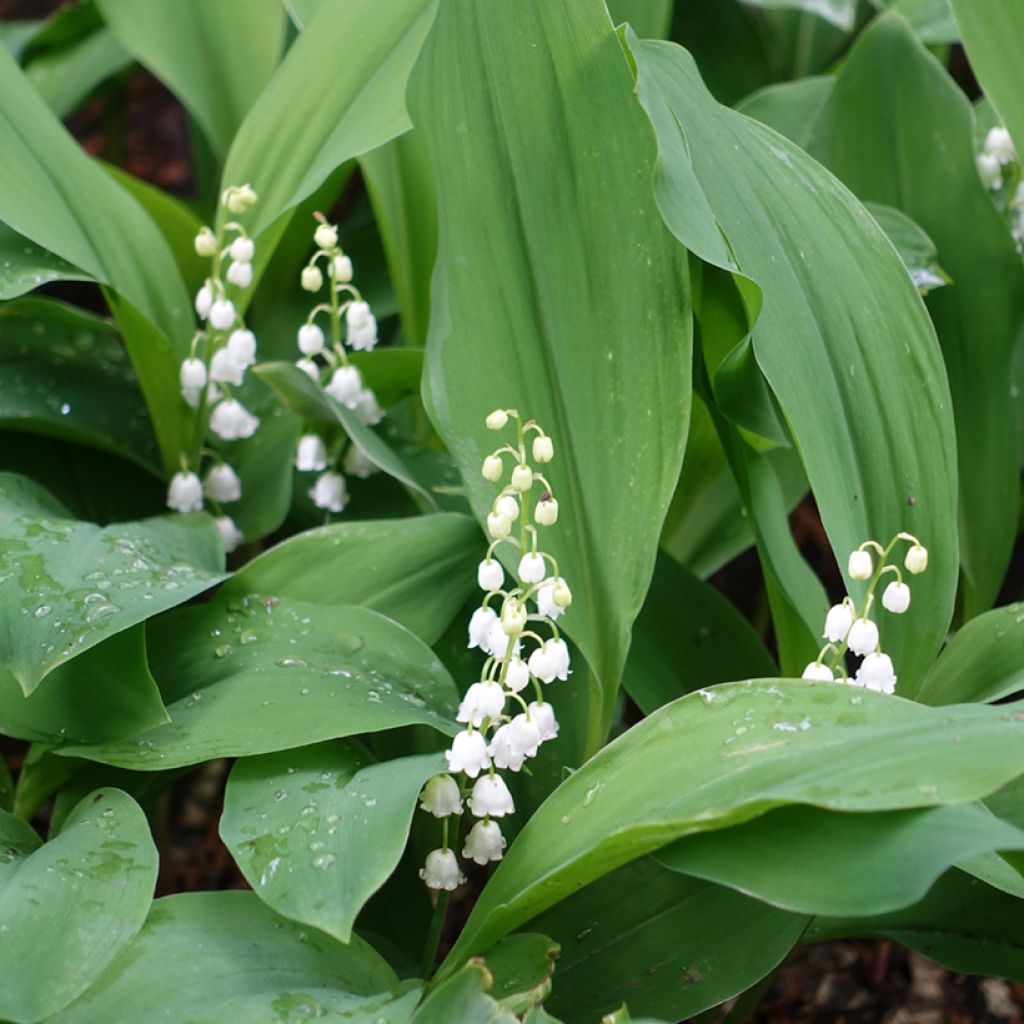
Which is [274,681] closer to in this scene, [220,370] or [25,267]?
[220,370]

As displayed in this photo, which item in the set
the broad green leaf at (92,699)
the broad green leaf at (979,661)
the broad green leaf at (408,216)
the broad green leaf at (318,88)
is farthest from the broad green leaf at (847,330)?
the broad green leaf at (92,699)

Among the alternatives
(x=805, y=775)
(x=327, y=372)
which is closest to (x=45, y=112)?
(x=327, y=372)

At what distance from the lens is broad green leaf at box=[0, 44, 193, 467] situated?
1.50 metres

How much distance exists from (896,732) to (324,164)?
1060mm

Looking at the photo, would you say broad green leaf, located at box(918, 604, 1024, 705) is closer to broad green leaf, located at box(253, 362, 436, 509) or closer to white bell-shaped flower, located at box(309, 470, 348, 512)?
broad green leaf, located at box(253, 362, 436, 509)

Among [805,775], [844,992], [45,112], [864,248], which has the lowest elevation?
[844,992]

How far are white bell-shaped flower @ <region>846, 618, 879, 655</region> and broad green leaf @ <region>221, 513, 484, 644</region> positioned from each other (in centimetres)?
48

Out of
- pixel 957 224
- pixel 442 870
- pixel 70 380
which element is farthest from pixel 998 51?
pixel 70 380

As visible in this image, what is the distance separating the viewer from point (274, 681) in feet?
4.00

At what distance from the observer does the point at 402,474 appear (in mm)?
1497

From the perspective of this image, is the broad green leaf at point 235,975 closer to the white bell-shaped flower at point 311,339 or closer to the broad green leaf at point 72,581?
the broad green leaf at point 72,581

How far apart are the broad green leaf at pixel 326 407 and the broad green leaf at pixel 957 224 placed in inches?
30.9

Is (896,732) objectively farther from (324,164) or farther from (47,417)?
(47,417)

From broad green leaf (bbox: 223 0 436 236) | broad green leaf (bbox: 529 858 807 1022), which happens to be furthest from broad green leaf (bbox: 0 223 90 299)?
broad green leaf (bbox: 529 858 807 1022)
